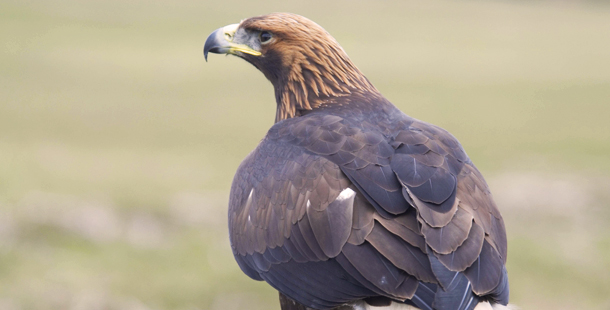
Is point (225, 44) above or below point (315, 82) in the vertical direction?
above

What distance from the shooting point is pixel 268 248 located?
4.48 meters

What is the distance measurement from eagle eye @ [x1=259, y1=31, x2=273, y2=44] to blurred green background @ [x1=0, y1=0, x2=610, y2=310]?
311 centimetres

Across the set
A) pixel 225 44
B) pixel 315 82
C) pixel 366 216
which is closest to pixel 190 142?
pixel 225 44

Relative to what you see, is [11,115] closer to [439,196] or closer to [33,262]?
[33,262]

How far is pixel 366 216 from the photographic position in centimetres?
399

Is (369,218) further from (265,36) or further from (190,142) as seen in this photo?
(190,142)

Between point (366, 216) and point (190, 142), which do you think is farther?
point (190, 142)

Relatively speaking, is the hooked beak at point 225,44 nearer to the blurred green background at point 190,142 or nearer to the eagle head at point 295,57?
the eagle head at point 295,57

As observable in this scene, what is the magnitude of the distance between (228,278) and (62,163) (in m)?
6.79

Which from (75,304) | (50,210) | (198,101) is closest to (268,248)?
(75,304)

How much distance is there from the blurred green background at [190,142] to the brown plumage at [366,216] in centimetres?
338

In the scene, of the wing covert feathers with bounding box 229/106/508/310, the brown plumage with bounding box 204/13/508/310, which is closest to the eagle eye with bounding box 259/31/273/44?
the brown plumage with bounding box 204/13/508/310

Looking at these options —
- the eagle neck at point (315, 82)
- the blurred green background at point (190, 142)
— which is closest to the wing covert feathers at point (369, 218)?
the eagle neck at point (315, 82)

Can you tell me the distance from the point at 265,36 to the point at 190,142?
1229 cm
